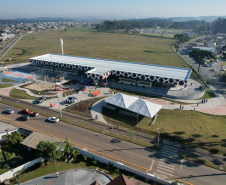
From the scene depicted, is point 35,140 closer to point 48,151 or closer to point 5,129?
point 48,151

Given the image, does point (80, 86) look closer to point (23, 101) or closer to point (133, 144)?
point (23, 101)

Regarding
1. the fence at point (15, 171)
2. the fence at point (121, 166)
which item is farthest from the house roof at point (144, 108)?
the fence at point (15, 171)

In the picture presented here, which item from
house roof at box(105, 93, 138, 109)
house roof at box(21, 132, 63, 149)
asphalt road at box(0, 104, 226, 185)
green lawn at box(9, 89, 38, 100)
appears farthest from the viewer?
green lawn at box(9, 89, 38, 100)

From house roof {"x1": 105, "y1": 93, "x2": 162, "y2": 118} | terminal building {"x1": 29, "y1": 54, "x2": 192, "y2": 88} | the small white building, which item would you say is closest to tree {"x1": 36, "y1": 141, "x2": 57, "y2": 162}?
the small white building

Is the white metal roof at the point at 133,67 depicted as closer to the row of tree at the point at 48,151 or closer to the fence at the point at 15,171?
the row of tree at the point at 48,151

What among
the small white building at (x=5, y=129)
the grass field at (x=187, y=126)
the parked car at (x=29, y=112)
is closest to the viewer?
the small white building at (x=5, y=129)

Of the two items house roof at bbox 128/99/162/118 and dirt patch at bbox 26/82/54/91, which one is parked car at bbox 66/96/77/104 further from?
house roof at bbox 128/99/162/118
